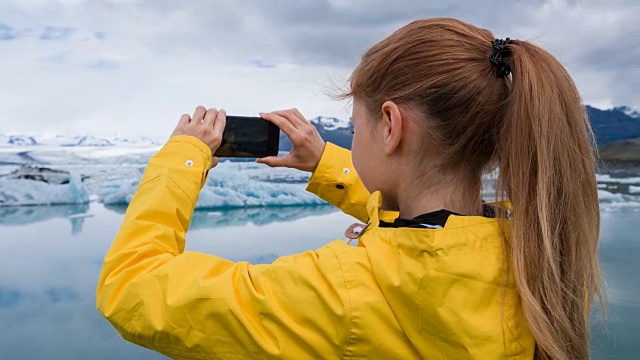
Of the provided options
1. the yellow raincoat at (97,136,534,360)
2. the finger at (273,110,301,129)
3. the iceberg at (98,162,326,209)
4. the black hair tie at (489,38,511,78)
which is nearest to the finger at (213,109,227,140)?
the finger at (273,110,301,129)

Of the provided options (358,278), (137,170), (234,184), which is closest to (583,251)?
(358,278)

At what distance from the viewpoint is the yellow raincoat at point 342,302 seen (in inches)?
27.3

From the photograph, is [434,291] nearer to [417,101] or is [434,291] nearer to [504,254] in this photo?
[504,254]

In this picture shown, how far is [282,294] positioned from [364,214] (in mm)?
518

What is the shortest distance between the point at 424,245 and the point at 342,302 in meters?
0.12

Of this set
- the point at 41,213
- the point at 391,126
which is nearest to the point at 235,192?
the point at 41,213

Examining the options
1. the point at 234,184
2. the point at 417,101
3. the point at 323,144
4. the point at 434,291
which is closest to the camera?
the point at 434,291

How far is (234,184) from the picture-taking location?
15.1ft

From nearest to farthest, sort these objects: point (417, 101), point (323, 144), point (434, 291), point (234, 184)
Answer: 1. point (434, 291)
2. point (417, 101)
3. point (323, 144)
4. point (234, 184)

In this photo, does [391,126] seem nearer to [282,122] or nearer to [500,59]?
[500,59]

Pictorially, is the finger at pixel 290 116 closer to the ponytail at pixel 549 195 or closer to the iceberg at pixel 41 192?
the ponytail at pixel 549 195

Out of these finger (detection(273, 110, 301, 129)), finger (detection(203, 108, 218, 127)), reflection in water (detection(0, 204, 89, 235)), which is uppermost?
finger (detection(273, 110, 301, 129))

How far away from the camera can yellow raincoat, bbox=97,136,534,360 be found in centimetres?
69

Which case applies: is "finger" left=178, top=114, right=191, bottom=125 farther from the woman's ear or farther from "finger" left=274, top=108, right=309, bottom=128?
the woman's ear
